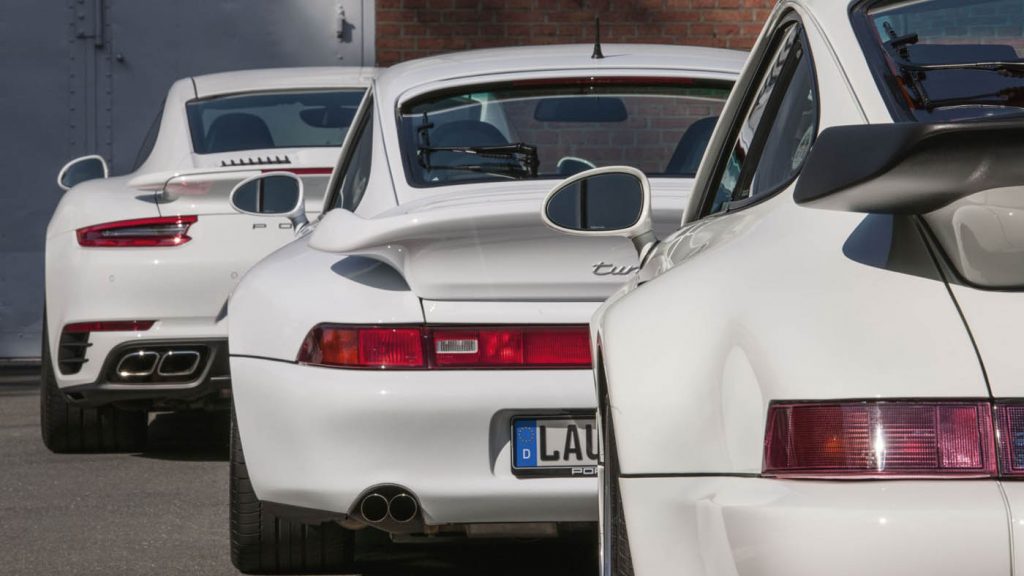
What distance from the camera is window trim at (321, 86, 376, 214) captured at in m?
5.75

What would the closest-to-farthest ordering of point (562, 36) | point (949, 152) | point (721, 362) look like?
1. point (949, 152)
2. point (721, 362)
3. point (562, 36)

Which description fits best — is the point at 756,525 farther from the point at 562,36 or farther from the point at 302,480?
the point at 562,36

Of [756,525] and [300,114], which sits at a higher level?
[300,114]

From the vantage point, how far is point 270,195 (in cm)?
625

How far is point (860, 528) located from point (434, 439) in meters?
2.26

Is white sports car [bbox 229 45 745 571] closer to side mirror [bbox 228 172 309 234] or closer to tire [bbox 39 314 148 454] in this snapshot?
side mirror [bbox 228 172 309 234]

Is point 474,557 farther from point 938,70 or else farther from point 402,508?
point 938,70

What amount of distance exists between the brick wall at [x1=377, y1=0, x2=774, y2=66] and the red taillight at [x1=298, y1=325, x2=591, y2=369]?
987 centimetres

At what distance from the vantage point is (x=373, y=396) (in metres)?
4.36

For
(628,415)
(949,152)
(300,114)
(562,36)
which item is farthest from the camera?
(562,36)

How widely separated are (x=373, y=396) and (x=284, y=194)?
6.74ft

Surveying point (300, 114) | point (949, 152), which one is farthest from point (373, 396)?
point (300, 114)

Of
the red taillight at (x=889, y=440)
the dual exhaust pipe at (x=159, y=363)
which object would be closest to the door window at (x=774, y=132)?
the red taillight at (x=889, y=440)

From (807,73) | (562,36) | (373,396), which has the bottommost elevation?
(373,396)
